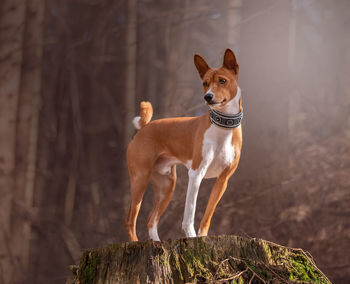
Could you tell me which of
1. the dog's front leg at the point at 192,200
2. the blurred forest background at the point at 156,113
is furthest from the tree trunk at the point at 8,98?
the dog's front leg at the point at 192,200

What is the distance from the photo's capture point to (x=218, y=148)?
6.01 ft

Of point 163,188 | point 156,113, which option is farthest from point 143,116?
point 156,113

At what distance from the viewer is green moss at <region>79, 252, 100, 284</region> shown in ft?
4.36

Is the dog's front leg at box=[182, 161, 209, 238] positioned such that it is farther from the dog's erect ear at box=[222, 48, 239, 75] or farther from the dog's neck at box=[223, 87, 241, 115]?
the dog's erect ear at box=[222, 48, 239, 75]

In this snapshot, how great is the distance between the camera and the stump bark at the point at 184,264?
4.27 feet

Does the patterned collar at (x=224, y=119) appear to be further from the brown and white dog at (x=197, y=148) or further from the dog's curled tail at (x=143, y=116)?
the dog's curled tail at (x=143, y=116)

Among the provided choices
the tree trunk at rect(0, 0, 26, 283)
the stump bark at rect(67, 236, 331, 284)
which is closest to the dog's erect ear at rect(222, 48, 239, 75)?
the stump bark at rect(67, 236, 331, 284)

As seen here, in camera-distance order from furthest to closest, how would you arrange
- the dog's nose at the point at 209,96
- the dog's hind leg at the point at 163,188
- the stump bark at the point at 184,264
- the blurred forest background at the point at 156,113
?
the blurred forest background at the point at 156,113 → the dog's hind leg at the point at 163,188 → the dog's nose at the point at 209,96 → the stump bark at the point at 184,264

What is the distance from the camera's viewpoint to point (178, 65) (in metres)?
3.14

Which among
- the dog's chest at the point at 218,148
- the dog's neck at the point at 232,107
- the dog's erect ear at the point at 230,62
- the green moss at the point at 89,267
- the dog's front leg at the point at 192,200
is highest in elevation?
the dog's erect ear at the point at 230,62

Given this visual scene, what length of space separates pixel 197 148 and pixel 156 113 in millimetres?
1267

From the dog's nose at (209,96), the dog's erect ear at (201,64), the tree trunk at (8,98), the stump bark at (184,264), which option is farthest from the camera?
the tree trunk at (8,98)

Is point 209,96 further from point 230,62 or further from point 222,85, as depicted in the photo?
point 230,62

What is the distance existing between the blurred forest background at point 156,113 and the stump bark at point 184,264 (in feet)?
4.99
